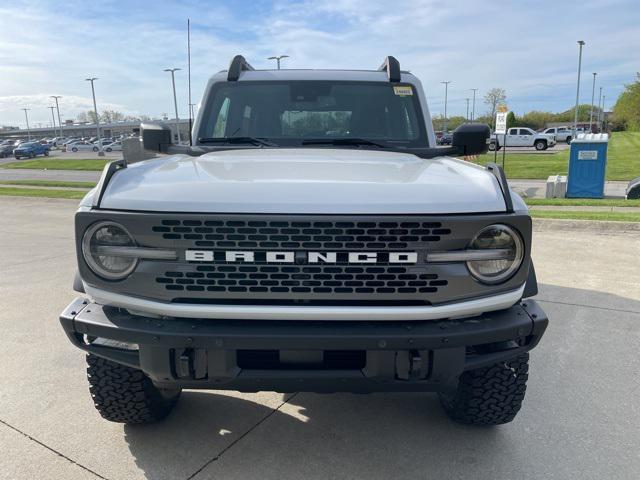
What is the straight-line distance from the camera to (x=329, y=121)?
12.5 feet

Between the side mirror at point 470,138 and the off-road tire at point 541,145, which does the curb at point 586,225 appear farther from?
the off-road tire at point 541,145

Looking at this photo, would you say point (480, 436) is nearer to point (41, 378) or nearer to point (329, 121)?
point (329, 121)

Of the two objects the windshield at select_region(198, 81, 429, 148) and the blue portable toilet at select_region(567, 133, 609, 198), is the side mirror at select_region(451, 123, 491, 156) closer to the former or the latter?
the windshield at select_region(198, 81, 429, 148)

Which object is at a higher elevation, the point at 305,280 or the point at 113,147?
the point at 305,280

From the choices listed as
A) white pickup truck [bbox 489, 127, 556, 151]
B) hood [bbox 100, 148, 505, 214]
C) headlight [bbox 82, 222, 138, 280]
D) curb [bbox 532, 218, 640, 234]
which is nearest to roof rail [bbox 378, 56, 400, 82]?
hood [bbox 100, 148, 505, 214]

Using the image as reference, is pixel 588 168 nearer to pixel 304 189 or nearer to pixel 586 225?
pixel 586 225

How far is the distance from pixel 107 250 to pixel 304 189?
866 mm

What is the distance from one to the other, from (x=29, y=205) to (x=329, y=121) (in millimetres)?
11670

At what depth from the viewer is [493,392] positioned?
2695 mm

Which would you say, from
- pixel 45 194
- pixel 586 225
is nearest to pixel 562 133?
pixel 586 225

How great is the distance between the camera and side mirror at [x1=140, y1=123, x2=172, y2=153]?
11.8ft

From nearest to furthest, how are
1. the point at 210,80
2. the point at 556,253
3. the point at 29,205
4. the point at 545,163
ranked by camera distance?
the point at 210,80 < the point at 556,253 < the point at 29,205 < the point at 545,163

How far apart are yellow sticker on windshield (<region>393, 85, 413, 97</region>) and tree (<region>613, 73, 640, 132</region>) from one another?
200 ft

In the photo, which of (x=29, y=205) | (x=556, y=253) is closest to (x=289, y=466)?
(x=556, y=253)
